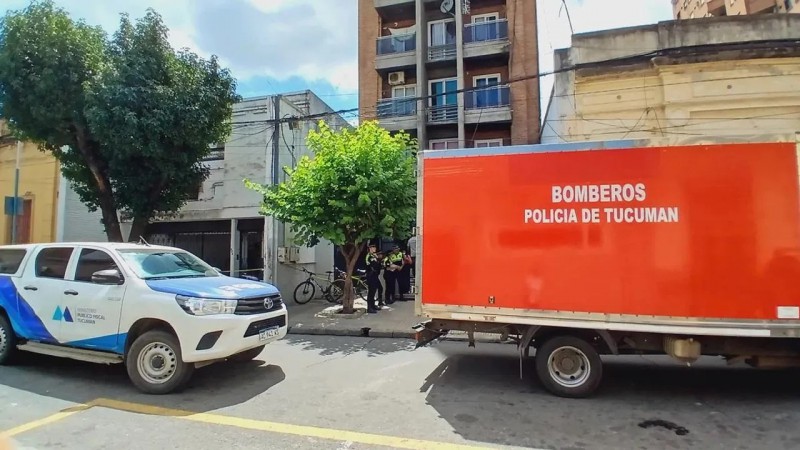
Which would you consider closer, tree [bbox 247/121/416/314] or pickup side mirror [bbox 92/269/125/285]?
pickup side mirror [bbox 92/269/125/285]

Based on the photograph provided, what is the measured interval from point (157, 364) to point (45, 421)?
115 cm

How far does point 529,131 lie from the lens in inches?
818

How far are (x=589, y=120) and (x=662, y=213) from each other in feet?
28.8

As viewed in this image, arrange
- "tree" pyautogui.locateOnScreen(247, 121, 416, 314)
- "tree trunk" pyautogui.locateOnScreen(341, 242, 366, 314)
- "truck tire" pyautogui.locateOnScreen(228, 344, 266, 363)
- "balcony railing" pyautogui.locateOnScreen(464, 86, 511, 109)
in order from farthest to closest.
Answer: "balcony railing" pyautogui.locateOnScreen(464, 86, 511, 109), "tree trunk" pyautogui.locateOnScreen(341, 242, 366, 314), "tree" pyautogui.locateOnScreen(247, 121, 416, 314), "truck tire" pyautogui.locateOnScreen(228, 344, 266, 363)

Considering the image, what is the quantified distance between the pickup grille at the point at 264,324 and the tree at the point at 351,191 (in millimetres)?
3976

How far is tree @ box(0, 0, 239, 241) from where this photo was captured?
10.2 m

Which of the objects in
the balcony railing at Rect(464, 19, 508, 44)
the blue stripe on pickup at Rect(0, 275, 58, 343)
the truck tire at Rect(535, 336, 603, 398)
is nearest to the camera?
the truck tire at Rect(535, 336, 603, 398)

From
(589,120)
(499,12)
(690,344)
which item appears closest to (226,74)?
(589,120)

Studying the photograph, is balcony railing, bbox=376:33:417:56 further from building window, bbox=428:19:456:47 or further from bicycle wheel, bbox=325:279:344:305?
bicycle wheel, bbox=325:279:344:305

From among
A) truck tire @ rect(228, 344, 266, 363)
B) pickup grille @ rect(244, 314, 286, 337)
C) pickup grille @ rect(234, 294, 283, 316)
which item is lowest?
truck tire @ rect(228, 344, 266, 363)

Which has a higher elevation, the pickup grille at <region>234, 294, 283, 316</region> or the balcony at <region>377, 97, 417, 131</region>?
the balcony at <region>377, 97, 417, 131</region>

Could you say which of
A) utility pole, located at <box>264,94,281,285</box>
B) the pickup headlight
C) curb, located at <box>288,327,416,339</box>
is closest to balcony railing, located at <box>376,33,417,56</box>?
utility pole, located at <box>264,94,281,285</box>

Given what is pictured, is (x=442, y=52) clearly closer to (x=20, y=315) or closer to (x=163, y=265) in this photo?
(x=163, y=265)

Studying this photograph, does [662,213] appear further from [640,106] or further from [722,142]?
[640,106]
